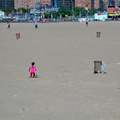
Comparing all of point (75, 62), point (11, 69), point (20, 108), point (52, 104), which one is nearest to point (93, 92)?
point (52, 104)

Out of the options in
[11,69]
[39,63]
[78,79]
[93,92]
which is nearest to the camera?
[93,92]

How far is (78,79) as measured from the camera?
11.0 metres

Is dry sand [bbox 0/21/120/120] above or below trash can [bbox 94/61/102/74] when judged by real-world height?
below

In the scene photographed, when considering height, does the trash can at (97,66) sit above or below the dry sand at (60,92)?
above

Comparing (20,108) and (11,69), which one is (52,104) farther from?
(11,69)

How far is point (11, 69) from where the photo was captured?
43.4 feet

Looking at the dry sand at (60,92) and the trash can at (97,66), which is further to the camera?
the trash can at (97,66)

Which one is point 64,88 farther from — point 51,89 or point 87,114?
point 87,114

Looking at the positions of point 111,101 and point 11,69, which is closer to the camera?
point 111,101

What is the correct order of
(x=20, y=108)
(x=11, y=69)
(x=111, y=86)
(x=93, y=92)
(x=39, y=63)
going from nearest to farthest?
(x=20, y=108) < (x=93, y=92) < (x=111, y=86) < (x=11, y=69) < (x=39, y=63)

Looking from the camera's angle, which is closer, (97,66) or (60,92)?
(60,92)

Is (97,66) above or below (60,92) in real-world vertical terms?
above

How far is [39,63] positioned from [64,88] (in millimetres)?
5198

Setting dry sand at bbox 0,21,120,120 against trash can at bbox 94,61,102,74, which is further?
trash can at bbox 94,61,102,74
